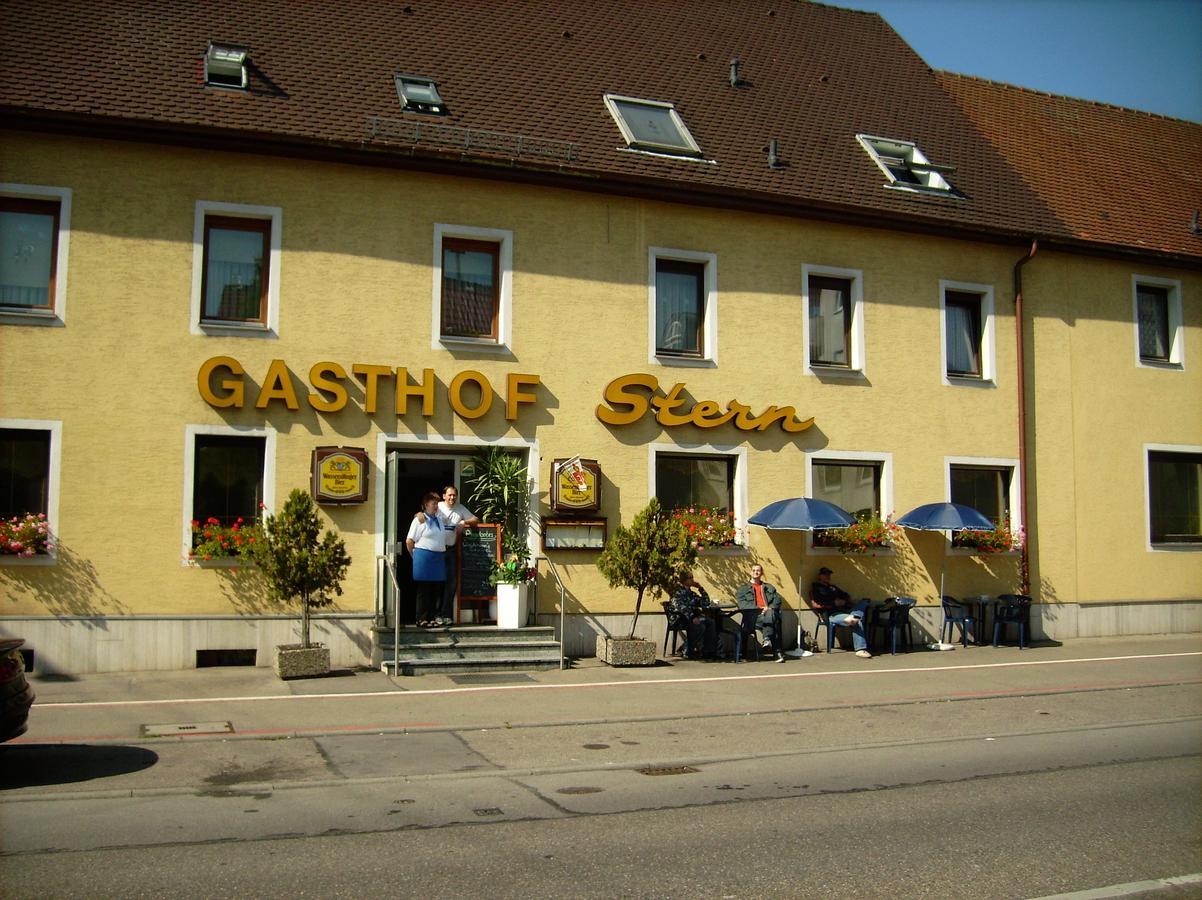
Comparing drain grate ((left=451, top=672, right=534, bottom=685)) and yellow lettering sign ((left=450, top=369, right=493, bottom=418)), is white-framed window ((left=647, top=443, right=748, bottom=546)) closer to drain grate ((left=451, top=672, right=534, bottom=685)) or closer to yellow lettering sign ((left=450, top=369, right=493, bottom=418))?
yellow lettering sign ((left=450, top=369, right=493, bottom=418))

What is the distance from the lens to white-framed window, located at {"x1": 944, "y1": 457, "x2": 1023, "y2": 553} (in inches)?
761

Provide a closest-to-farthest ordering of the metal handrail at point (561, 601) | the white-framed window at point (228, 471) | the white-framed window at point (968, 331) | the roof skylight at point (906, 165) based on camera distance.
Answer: the white-framed window at point (228, 471) → the metal handrail at point (561, 601) → the white-framed window at point (968, 331) → the roof skylight at point (906, 165)

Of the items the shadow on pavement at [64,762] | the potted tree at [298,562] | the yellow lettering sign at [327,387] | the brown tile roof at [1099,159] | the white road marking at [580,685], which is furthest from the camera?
the brown tile roof at [1099,159]

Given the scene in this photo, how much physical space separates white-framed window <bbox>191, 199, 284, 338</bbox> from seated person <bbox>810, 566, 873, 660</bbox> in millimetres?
8777

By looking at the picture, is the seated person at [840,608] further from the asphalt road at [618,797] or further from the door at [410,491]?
the door at [410,491]

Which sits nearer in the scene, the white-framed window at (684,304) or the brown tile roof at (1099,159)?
the white-framed window at (684,304)

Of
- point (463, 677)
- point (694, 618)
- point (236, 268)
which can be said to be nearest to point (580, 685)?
point (463, 677)

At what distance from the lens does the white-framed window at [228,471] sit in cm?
1503

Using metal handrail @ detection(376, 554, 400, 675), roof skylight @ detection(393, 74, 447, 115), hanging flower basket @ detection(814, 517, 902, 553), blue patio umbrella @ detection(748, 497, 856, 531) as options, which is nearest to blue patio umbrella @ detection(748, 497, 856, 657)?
blue patio umbrella @ detection(748, 497, 856, 531)

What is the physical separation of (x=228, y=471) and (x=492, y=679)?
4.56 metres

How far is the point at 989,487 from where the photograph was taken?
64.4ft

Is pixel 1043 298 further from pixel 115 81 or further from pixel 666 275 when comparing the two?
pixel 115 81

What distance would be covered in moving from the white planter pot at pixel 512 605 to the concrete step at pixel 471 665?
61 centimetres

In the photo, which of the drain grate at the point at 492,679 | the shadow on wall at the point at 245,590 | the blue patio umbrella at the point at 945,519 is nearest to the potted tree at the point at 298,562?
the shadow on wall at the point at 245,590
